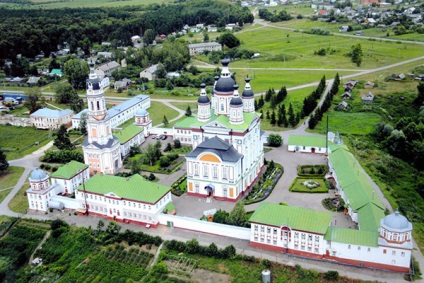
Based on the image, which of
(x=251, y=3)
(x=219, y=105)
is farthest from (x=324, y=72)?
(x=251, y=3)

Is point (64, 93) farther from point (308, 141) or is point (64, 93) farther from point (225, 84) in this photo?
point (308, 141)

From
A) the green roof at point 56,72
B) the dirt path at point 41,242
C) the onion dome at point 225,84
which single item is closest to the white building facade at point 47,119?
the green roof at point 56,72

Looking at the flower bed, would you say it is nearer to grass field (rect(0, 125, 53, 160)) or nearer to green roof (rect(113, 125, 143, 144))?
green roof (rect(113, 125, 143, 144))

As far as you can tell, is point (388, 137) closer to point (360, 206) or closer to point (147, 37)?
point (360, 206)

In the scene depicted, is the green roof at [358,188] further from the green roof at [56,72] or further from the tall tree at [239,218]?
the green roof at [56,72]

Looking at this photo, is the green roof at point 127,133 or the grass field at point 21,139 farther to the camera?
the grass field at point 21,139

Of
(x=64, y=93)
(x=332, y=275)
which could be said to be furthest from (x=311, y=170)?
(x=64, y=93)
